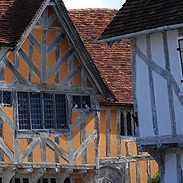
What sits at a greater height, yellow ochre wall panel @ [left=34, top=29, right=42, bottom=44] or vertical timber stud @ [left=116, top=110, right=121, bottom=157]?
yellow ochre wall panel @ [left=34, top=29, right=42, bottom=44]

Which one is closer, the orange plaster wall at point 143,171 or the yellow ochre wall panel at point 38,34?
the yellow ochre wall panel at point 38,34

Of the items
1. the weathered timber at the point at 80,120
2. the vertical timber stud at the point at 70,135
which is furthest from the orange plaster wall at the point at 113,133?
the vertical timber stud at the point at 70,135

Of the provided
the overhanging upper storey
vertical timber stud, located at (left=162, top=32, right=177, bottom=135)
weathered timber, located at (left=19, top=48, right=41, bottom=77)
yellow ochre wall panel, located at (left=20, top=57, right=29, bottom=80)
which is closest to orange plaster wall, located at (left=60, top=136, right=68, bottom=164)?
the overhanging upper storey

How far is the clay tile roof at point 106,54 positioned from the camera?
3322 centimetres

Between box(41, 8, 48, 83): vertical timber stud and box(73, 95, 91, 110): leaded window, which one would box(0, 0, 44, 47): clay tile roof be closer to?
box(41, 8, 48, 83): vertical timber stud

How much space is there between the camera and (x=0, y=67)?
2866cm

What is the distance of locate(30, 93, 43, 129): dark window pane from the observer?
96.3 feet

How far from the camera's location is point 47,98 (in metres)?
29.8

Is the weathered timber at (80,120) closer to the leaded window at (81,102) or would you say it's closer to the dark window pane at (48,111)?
the leaded window at (81,102)

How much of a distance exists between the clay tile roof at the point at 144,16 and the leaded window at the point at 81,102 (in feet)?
15.4

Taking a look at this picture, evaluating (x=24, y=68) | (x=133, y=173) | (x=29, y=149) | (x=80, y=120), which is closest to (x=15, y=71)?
(x=24, y=68)

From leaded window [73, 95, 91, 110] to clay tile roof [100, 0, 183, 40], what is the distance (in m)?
4.71

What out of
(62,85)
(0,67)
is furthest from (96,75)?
(0,67)

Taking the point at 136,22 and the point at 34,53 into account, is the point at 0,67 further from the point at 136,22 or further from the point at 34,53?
the point at 136,22
